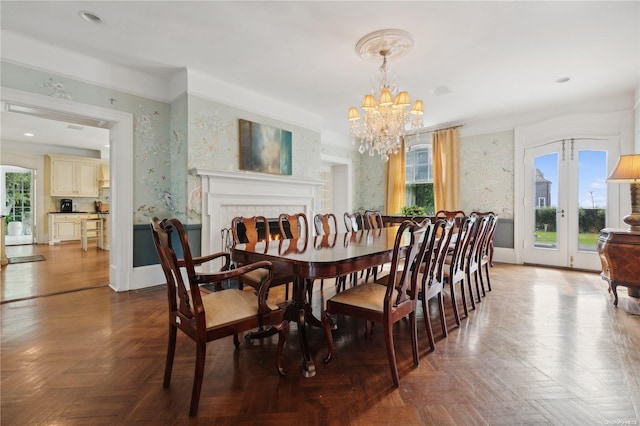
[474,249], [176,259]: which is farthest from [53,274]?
[474,249]

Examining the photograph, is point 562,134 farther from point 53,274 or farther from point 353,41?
point 53,274

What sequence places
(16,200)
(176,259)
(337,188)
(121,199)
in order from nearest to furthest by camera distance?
(176,259), (121,199), (337,188), (16,200)

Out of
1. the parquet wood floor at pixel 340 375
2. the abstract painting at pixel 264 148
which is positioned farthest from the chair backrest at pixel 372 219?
the parquet wood floor at pixel 340 375

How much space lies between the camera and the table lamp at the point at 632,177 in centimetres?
297

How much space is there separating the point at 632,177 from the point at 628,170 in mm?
87

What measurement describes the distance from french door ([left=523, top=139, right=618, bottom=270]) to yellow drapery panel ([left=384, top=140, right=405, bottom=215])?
2.30 metres

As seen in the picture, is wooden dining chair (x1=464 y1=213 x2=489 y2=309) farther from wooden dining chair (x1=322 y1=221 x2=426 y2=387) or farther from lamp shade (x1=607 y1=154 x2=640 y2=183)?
lamp shade (x1=607 y1=154 x2=640 y2=183)

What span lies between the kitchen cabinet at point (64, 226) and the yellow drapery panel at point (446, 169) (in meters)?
8.24

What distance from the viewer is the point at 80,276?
4.15 metres

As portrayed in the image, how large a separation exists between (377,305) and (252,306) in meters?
0.74

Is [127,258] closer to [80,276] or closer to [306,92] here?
[80,276]

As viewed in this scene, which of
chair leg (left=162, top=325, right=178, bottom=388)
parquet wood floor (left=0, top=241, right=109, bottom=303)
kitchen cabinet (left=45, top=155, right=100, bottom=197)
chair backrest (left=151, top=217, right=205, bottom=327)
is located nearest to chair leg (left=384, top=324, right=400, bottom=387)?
chair backrest (left=151, top=217, right=205, bottom=327)

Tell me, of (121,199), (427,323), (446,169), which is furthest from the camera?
(446,169)

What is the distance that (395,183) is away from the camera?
21.8 feet
